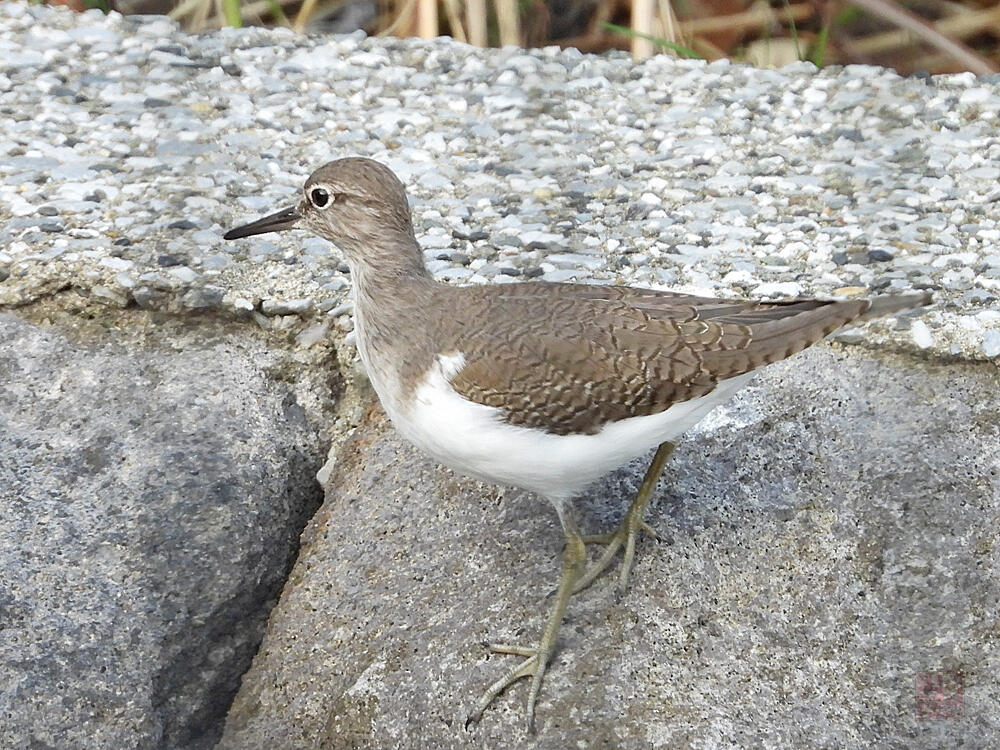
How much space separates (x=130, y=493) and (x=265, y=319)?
2.60 ft

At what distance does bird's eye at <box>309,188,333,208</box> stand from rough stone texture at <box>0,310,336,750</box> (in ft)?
2.24

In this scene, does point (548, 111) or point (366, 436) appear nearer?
point (366, 436)

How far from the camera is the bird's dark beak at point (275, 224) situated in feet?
11.7

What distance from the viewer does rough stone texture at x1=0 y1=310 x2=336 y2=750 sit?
125 inches

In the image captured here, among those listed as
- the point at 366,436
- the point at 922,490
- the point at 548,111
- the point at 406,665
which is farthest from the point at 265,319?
the point at 922,490

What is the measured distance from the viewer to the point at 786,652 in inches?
122

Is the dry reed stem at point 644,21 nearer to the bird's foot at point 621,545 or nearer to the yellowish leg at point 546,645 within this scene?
the bird's foot at point 621,545

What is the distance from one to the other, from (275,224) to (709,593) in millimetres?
1571

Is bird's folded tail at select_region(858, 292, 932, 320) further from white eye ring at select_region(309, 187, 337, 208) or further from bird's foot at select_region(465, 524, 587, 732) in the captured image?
white eye ring at select_region(309, 187, 337, 208)

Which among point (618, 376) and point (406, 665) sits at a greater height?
point (618, 376)

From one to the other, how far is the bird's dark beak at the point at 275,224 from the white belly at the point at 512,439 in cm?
71

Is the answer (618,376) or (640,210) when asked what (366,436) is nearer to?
(618,376)

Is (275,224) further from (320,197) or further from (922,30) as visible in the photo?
(922,30)

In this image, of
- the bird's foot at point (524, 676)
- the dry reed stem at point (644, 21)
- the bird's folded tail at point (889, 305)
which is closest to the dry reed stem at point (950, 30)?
the dry reed stem at point (644, 21)
